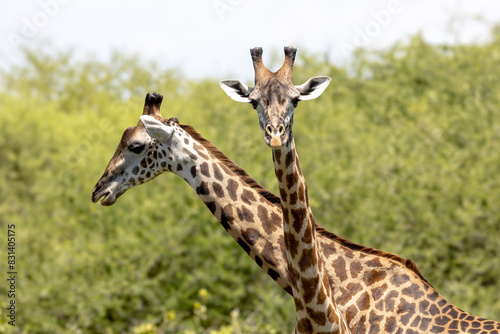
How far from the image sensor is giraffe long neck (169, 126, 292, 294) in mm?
6176

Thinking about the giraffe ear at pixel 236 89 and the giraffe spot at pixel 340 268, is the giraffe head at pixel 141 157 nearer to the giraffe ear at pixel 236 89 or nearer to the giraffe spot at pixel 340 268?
the giraffe ear at pixel 236 89

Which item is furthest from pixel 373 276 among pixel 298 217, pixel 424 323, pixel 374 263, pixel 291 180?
pixel 291 180

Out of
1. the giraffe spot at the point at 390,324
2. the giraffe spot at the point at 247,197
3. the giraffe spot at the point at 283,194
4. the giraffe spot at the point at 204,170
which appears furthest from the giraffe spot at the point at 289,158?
the giraffe spot at the point at 390,324

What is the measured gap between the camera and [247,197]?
6410mm

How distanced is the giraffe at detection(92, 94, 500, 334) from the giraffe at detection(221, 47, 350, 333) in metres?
0.37

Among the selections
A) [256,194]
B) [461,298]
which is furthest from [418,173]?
[256,194]

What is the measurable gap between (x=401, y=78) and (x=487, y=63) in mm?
2969

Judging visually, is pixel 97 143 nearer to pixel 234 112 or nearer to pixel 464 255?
pixel 234 112

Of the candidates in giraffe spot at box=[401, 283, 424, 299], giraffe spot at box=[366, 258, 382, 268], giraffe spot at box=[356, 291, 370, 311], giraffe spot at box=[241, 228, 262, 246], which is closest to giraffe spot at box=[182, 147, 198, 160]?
giraffe spot at box=[241, 228, 262, 246]

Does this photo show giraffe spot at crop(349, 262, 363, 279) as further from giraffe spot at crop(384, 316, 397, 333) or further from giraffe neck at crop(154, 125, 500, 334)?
giraffe spot at crop(384, 316, 397, 333)

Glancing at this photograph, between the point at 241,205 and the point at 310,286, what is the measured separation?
1.12m

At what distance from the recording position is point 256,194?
6.46m

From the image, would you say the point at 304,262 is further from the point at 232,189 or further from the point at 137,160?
the point at 137,160

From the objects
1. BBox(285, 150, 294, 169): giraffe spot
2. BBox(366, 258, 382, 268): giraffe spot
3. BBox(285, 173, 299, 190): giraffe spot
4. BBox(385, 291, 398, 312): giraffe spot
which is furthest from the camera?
BBox(366, 258, 382, 268): giraffe spot
